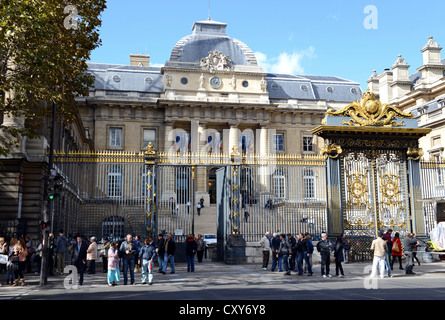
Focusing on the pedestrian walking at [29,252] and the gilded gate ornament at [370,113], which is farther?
the gilded gate ornament at [370,113]

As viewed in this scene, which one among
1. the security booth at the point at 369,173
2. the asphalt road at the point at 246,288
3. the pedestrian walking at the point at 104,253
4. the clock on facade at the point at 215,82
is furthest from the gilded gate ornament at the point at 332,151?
the clock on facade at the point at 215,82

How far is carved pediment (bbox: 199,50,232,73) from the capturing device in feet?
163

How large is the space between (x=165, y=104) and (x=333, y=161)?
1249 inches

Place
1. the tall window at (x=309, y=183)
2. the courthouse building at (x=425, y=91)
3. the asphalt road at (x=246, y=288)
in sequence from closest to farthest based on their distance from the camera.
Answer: the asphalt road at (x=246, y=288)
the tall window at (x=309, y=183)
the courthouse building at (x=425, y=91)

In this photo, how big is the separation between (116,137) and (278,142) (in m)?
16.8

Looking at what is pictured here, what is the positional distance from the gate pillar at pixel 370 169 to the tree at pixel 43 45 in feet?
30.1

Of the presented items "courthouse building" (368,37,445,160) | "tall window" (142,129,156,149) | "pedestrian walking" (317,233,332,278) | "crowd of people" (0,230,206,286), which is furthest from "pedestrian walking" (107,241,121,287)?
"tall window" (142,129,156,149)

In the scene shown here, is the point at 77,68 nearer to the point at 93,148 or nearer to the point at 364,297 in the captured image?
the point at 364,297

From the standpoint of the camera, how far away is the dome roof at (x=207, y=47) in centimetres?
5175

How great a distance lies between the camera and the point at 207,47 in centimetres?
5216

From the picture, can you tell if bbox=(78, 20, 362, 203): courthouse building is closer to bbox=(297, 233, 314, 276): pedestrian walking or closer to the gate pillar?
the gate pillar

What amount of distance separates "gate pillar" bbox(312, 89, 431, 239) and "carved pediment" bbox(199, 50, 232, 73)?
32162 millimetres

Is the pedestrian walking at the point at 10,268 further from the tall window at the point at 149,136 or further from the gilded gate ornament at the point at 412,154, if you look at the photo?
the tall window at the point at 149,136

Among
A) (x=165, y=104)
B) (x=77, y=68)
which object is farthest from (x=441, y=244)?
(x=165, y=104)
